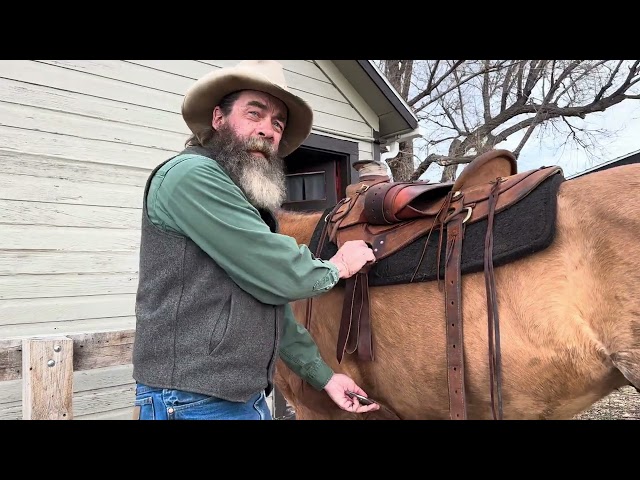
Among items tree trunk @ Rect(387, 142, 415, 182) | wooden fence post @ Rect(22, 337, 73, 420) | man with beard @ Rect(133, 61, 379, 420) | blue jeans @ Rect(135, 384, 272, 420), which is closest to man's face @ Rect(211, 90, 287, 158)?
man with beard @ Rect(133, 61, 379, 420)

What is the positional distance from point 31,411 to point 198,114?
1.41 metres

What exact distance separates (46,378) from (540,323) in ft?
6.51

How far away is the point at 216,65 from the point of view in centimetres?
434

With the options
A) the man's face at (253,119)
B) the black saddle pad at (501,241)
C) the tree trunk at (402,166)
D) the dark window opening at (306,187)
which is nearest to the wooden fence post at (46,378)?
the man's face at (253,119)

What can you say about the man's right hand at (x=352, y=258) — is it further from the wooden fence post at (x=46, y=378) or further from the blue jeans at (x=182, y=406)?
the wooden fence post at (x=46, y=378)

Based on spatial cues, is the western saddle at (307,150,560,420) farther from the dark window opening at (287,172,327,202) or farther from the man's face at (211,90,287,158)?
the dark window opening at (287,172,327,202)

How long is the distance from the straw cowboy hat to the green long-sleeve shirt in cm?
39

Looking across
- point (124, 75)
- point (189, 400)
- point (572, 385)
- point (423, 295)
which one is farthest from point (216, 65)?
point (572, 385)

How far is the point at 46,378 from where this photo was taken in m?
1.98

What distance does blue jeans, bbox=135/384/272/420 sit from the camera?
142 centimetres

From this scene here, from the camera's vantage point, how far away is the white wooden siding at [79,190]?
3109 millimetres

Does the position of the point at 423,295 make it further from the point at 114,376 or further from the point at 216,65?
the point at 216,65

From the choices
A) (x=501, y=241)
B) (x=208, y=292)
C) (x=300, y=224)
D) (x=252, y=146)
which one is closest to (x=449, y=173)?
→ (x=300, y=224)

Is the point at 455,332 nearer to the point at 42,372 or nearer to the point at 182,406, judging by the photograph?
the point at 182,406
